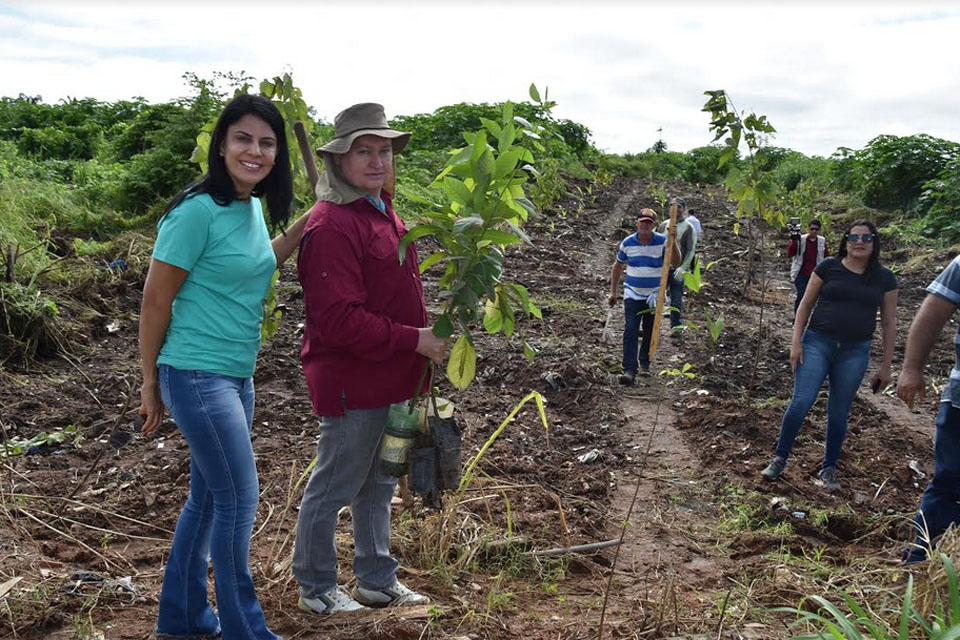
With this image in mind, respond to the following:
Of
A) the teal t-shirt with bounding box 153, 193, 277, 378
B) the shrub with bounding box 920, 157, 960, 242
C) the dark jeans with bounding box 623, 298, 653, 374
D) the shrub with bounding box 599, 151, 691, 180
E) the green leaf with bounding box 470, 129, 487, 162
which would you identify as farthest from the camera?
the shrub with bounding box 599, 151, 691, 180

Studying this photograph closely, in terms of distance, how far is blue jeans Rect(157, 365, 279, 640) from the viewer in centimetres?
248

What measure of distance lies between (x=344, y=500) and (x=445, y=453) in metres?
0.40

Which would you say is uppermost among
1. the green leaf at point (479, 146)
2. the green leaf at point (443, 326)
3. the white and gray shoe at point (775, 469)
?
the green leaf at point (479, 146)

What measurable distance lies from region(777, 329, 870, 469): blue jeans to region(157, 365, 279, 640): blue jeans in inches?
137

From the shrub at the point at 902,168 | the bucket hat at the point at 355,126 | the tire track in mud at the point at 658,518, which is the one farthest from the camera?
the shrub at the point at 902,168

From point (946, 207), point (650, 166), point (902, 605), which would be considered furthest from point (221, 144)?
point (650, 166)

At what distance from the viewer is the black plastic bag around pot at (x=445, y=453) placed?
296cm

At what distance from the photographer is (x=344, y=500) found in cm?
289

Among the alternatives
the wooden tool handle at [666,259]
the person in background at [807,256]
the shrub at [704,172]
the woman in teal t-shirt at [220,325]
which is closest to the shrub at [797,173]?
the shrub at [704,172]

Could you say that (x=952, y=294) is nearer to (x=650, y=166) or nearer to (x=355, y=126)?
(x=355, y=126)

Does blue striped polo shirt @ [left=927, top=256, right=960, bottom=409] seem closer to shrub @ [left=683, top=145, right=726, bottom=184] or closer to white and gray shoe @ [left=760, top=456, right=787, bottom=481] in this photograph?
white and gray shoe @ [left=760, top=456, right=787, bottom=481]

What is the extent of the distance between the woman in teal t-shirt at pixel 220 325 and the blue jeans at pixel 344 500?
0.93ft

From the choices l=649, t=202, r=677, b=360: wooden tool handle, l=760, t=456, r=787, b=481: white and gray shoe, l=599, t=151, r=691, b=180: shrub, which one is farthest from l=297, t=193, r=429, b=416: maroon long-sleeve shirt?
l=599, t=151, r=691, b=180: shrub

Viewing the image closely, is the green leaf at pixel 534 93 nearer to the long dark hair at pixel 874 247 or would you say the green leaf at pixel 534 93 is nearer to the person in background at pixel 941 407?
the person in background at pixel 941 407
